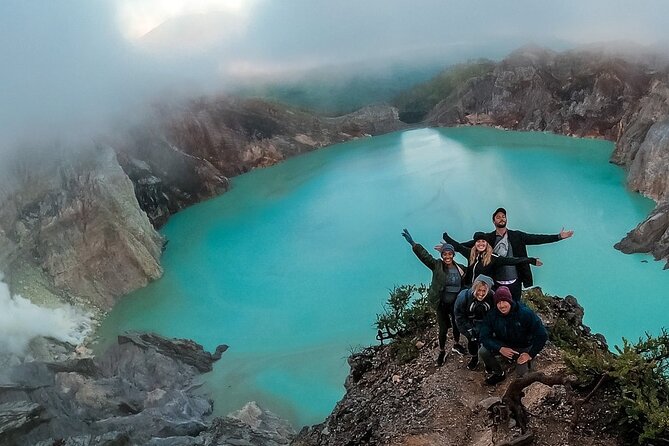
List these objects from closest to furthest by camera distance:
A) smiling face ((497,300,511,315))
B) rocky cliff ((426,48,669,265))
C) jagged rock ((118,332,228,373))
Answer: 1. smiling face ((497,300,511,315))
2. jagged rock ((118,332,228,373))
3. rocky cliff ((426,48,669,265))

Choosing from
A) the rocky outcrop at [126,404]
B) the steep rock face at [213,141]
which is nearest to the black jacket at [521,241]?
the rocky outcrop at [126,404]

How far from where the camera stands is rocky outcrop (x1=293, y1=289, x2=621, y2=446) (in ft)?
20.3

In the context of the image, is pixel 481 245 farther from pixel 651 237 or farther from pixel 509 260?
pixel 651 237

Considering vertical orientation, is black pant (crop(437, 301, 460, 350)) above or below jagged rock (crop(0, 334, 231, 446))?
above

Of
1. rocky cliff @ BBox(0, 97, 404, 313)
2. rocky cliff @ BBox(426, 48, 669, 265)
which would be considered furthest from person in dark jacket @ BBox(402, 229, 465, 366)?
rocky cliff @ BBox(0, 97, 404, 313)

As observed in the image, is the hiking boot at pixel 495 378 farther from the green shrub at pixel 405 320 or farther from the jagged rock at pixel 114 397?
the jagged rock at pixel 114 397

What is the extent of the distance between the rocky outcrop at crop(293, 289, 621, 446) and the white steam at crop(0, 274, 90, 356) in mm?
12541

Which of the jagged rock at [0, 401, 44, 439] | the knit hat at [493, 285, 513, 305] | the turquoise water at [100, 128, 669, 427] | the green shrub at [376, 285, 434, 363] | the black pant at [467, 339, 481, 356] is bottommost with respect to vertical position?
the turquoise water at [100, 128, 669, 427]

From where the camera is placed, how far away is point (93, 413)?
1500 centimetres

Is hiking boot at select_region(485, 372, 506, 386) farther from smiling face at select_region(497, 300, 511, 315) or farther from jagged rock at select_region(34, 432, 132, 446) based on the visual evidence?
jagged rock at select_region(34, 432, 132, 446)

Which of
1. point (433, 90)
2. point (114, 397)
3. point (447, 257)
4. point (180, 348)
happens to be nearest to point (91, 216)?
point (180, 348)

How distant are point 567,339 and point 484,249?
2.50m

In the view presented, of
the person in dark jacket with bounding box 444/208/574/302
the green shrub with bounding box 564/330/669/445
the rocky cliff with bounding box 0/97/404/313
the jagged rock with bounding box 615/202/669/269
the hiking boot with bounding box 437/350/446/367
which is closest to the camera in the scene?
the green shrub with bounding box 564/330/669/445

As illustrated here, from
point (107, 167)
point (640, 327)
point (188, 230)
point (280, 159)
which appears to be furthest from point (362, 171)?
point (640, 327)
